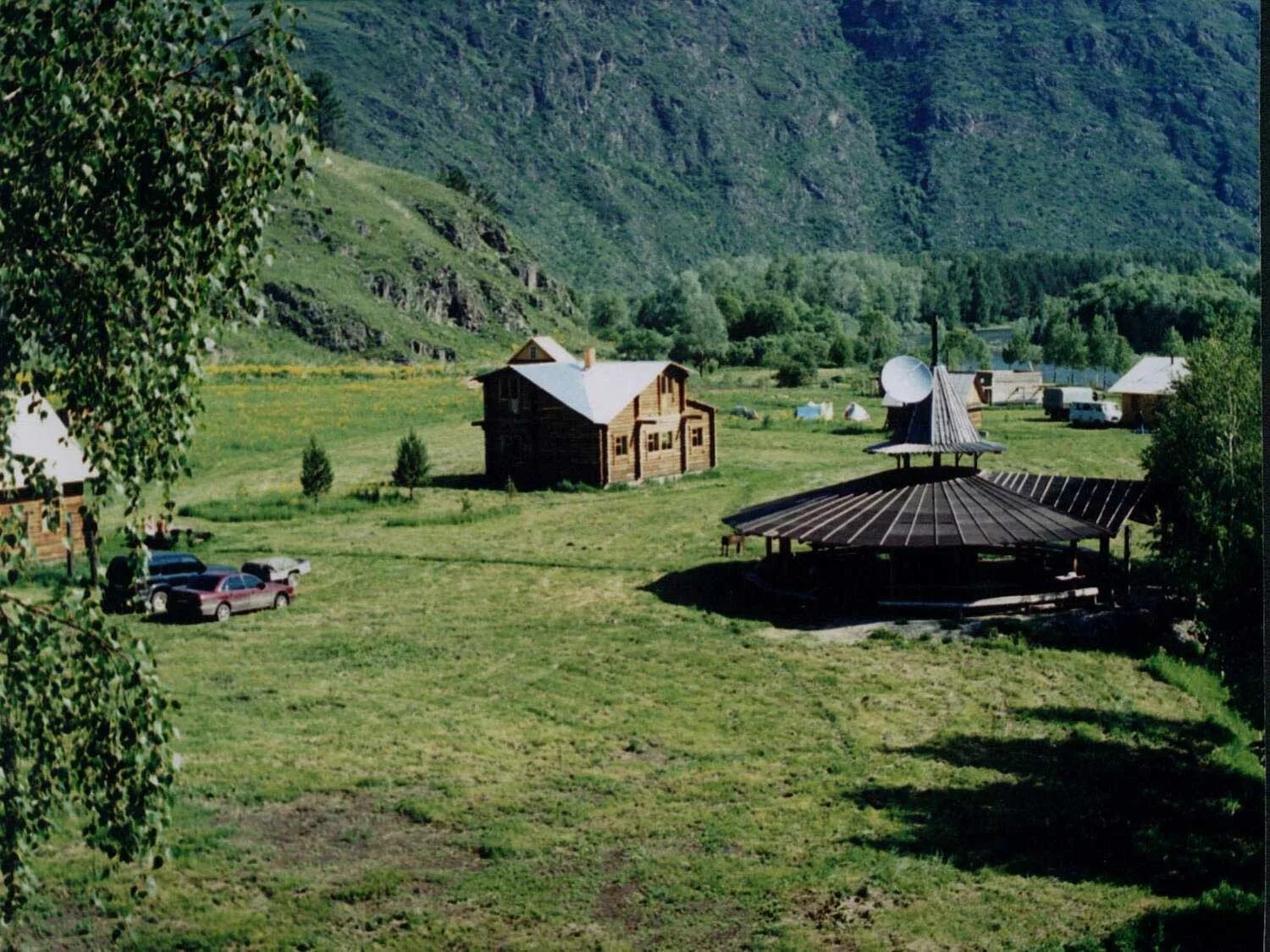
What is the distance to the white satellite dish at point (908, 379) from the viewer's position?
3391 centimetres

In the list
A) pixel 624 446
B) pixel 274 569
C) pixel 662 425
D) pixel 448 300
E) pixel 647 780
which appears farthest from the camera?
pixel 448 300

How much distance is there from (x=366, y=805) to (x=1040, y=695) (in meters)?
13.6

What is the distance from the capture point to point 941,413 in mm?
34375

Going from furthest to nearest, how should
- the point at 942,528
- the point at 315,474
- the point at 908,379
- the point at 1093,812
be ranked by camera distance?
the point at 315,474 → the point at 908,379 → the point at 942,528 → the point at 1093,812

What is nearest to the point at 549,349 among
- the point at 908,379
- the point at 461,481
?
the point at 461,481

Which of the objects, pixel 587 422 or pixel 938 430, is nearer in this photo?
pixel 938 430

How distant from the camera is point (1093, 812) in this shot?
64.4ft

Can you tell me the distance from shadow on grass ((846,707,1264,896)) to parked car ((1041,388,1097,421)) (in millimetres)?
63183

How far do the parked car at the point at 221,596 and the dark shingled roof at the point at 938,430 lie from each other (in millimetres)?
16184

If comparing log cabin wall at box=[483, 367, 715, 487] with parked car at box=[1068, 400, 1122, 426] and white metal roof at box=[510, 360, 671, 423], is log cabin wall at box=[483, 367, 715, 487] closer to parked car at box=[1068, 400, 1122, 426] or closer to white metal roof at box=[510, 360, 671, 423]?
white metal roof at box=[510, 360, 671, 423]

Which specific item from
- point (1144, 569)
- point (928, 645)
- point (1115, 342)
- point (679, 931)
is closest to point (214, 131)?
point (679, 931)

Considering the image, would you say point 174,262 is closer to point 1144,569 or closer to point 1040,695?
point 1040,695

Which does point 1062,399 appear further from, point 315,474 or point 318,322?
point 318,322

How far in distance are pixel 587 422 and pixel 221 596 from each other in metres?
23.7
